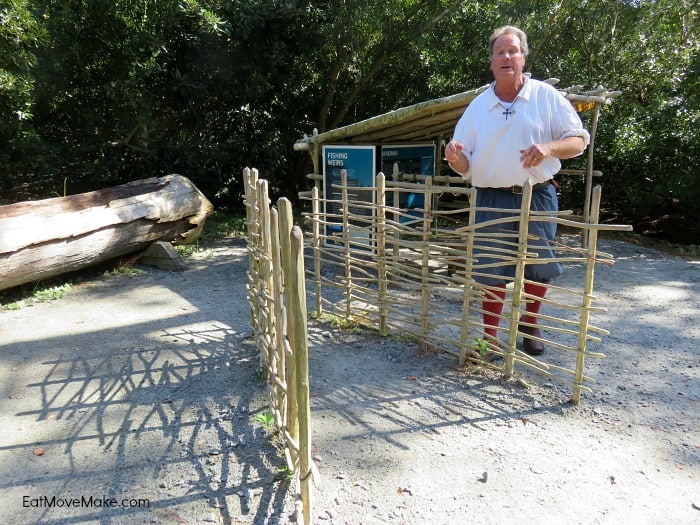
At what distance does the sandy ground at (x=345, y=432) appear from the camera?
2504 mm

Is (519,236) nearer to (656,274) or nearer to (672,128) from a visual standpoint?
(656,274)

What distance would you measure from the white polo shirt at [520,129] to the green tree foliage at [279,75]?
5.21m

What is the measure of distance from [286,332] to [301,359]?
385 mm

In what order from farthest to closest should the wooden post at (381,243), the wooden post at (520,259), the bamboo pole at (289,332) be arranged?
the wooden post at (381,243)
the wooden post at (520,259)
the bamboo pole at (289,332)

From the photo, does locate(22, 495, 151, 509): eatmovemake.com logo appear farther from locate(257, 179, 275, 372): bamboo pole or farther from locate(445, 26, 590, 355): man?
locate(445, 26, 590, 355): man

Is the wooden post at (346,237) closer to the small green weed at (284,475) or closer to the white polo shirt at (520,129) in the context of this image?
the white polo shirt at (520,129)

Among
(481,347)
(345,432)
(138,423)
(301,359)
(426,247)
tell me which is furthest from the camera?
(426,247)

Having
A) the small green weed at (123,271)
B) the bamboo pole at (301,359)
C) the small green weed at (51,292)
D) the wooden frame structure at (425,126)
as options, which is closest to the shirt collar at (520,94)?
the wooden frame structure at (425,126)

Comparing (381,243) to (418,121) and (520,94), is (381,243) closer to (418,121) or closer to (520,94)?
(520,94)

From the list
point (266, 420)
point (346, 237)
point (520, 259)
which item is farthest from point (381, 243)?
point (266, 420)

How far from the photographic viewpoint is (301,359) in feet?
7.48

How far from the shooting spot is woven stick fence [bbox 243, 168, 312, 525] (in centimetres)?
226

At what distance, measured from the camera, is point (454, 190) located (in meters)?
3.84

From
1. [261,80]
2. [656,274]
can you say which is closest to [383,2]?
[261,80]
